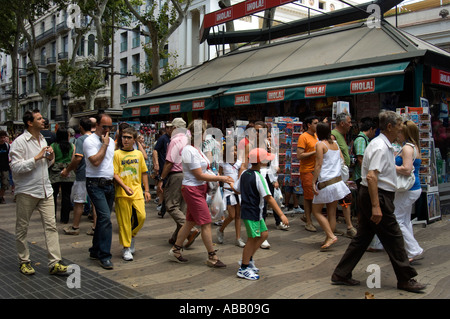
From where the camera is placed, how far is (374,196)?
169 inches

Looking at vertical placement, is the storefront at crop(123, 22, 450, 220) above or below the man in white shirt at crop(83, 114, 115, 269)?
above

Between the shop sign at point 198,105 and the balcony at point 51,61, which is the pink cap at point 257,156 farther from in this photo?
the balcony at point 51,61

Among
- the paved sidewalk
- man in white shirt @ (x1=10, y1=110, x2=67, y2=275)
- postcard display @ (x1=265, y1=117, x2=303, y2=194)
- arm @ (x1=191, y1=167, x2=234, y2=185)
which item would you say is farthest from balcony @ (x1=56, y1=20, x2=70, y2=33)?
arm @ (x1=191, y1=167, x2=234, y2=185)

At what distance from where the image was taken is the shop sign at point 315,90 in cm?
906

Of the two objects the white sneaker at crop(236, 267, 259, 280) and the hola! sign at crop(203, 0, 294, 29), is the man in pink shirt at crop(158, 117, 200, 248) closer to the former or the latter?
the white sneaker at crop(236, 267, 259, 280)

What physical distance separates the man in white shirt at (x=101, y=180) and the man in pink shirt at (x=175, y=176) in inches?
37.7

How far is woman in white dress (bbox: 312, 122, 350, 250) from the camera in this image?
6062 mm

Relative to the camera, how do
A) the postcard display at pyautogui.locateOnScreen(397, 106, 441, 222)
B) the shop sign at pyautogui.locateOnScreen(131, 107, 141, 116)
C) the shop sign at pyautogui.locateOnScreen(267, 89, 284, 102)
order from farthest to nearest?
the shop sign at pyautogui.locateOnScreen(131, 107, 141, 116)
the shop sign at pyautogui.locateOnScreen(267, 89, 284, 102)
the postcard display at pyautogui.locateOnScreen(397, 106, 441, 222)

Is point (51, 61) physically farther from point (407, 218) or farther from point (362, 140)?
point (407, 218)

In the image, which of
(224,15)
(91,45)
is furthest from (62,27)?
(224,15)

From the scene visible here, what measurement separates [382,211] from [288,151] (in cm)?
484

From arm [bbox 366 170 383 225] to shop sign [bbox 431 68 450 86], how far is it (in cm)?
511

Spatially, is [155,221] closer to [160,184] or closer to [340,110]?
[160,184]
